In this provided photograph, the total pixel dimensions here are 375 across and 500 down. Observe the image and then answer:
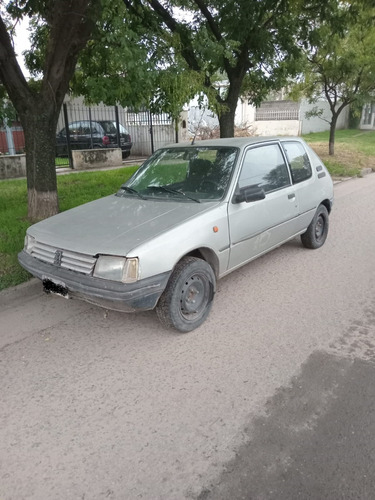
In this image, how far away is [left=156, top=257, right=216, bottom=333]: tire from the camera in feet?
11.5

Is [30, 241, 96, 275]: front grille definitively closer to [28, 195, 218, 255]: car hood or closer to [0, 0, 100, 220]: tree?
[28, 195, 218, 255]: car hood

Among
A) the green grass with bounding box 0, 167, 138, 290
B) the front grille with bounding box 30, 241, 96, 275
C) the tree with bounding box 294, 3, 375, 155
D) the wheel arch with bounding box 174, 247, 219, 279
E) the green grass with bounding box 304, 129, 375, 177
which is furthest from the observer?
the green grass with bounding box 304, 129, 375, 177

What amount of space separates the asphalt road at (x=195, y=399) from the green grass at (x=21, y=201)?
1.61 feet

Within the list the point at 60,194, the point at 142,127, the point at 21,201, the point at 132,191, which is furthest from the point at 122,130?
the point at 132,191

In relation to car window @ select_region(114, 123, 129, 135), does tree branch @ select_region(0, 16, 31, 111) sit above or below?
above

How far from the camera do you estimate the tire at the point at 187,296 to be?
11.5 ft

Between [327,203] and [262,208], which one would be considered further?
[327,203]

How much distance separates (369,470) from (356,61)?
13.6 meters

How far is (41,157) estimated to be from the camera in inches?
243

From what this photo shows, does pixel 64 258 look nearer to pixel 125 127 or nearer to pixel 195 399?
pixel 195 399

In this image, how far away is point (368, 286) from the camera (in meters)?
4.64

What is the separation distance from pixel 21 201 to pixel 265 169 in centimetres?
536

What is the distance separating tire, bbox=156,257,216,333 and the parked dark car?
11.5 m

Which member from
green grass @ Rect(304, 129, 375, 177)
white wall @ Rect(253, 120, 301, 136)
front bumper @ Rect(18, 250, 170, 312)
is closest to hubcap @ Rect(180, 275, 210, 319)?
front bumper @ Rect(18, 250, 170, 312)
